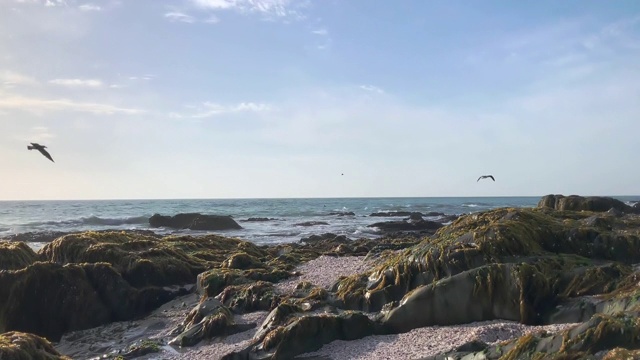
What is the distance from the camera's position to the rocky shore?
7.39 m

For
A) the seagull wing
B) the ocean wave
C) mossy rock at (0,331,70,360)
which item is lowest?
the ocean wave

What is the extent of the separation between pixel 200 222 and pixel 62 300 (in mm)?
33359

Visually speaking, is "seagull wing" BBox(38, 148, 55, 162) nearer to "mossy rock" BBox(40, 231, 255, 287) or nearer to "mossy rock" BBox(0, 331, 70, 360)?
"mossy rock" BBox(0, 331, 70, 360)

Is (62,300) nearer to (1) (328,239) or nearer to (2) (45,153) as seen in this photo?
(2) (45,153)

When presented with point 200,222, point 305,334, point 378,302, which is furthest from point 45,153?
point 200,222

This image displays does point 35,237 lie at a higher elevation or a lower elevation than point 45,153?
lower

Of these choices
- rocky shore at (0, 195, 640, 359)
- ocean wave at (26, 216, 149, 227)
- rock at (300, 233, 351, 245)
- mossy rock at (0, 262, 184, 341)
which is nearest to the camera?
rocky shore at (0, 195, 640, 359)

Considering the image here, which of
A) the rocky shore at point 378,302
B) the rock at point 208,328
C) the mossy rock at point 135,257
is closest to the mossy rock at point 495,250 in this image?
the rocky shore at point 378,302

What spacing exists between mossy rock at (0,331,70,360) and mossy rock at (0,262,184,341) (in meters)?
6.02

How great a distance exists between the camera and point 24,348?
22.0ft

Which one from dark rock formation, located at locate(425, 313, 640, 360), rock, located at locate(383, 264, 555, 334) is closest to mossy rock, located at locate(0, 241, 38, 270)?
rock, located at locate(383, 264, 555, 334)

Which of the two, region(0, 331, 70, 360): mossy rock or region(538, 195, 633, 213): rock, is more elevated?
region(538, 195, 633, 213): rock

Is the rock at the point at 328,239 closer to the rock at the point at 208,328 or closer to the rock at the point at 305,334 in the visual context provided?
the rock at the point at 208,328

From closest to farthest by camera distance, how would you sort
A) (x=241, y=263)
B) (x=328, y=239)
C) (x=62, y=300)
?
(x=62, y=300), (x=241, y=263), (x=328, y=239)
